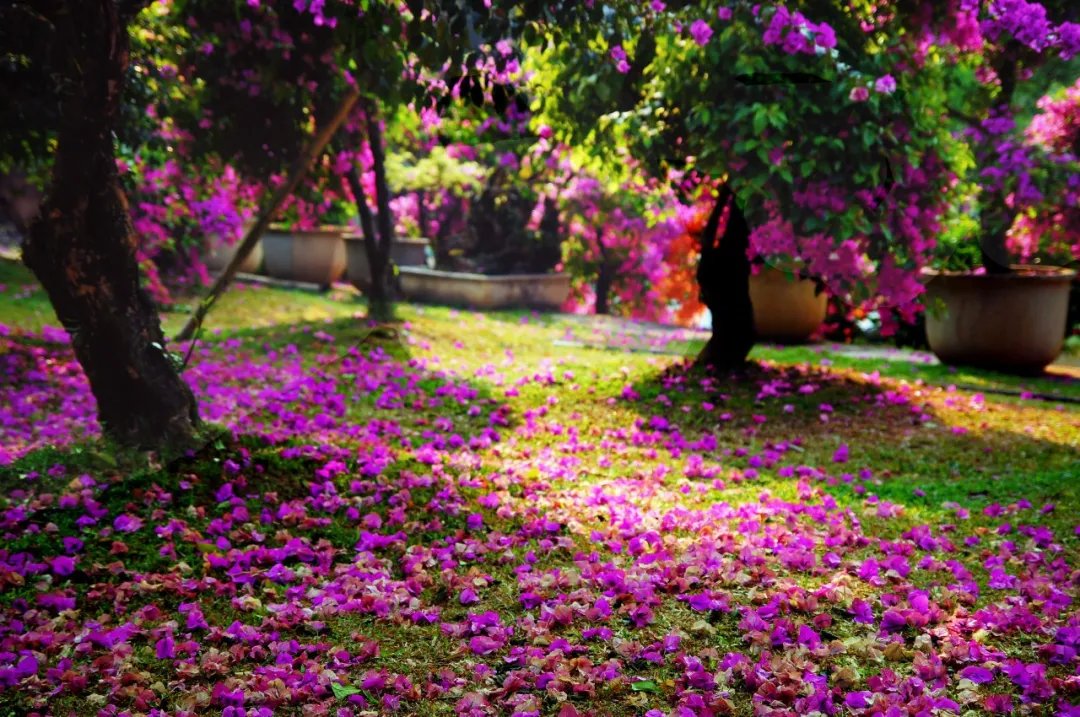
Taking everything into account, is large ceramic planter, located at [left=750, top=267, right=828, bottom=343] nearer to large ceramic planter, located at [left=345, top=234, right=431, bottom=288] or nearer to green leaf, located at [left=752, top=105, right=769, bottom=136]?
green leaf, located at [left=752, top=105, right=769, bottom=136]

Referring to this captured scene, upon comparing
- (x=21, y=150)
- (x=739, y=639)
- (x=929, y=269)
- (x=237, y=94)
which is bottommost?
(x=739, y=639)

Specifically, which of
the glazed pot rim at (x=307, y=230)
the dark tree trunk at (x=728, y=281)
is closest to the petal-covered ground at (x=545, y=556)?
the dark tree trunk at (x=728, y=281)

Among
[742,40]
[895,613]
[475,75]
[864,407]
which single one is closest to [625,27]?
[742,40]

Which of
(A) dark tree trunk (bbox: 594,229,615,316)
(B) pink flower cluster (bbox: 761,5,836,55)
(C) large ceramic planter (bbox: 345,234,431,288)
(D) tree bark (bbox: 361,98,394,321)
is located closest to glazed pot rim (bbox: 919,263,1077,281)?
(B) pink flower cluster (bbox: 761,5,836,55)

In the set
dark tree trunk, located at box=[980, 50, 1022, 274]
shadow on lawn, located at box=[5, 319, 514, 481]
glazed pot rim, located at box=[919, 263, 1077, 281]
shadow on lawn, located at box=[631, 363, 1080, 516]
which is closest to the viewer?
shadow on lawn, located at box=[631, 363, 1080, 516]

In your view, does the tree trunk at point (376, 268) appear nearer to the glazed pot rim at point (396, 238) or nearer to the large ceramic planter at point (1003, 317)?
the glazed pot rim at point (396, 238)

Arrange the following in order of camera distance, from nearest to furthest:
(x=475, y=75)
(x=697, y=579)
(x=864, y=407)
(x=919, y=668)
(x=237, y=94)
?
1. (x=919, y=668)
2. (x=697, y=579)
3. (x=475, y=75)
4. (x=864, y=407)
5. (x=237, y=94)

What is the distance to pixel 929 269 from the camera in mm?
8172

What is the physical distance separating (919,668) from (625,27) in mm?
3929

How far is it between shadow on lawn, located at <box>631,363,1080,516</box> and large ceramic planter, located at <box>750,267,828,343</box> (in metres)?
1.99

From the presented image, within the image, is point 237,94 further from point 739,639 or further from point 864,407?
point 739,639

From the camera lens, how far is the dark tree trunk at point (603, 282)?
13.2 meters

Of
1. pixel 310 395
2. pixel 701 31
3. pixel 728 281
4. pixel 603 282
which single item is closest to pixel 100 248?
pixel 310 395

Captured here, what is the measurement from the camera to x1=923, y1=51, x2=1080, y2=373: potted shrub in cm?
716
